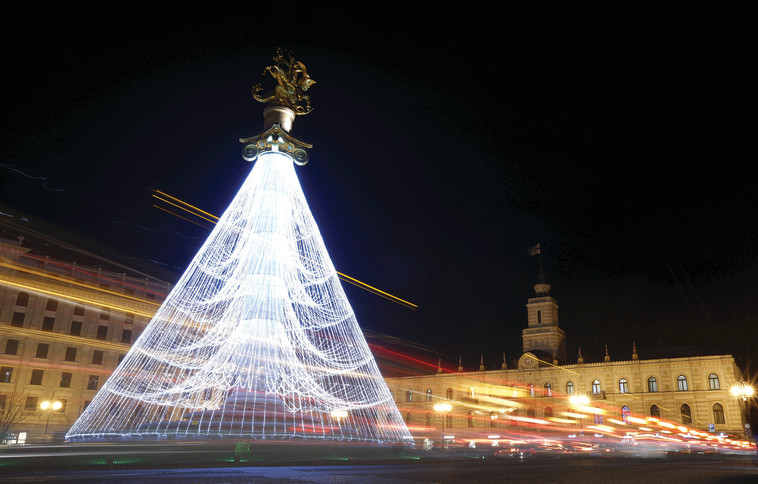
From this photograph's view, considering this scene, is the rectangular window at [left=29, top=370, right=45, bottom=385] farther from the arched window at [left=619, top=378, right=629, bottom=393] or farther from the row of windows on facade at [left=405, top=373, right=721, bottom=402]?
the arched window at [left=619, top=378, right=629, bottom=393]

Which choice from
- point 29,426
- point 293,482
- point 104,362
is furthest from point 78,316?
point 293,482

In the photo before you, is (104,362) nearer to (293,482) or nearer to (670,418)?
(293,482)

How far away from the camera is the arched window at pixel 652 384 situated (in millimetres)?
59688

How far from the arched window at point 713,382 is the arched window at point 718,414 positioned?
1.73 metres

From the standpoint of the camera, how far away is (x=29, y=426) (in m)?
40.5

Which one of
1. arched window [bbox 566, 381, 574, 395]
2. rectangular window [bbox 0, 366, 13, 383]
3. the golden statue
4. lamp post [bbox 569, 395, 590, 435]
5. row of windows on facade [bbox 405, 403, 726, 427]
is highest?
the golden statue

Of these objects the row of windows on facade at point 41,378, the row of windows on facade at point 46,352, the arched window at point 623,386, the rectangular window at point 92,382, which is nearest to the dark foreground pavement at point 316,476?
the row of windows on facade at point 41,378

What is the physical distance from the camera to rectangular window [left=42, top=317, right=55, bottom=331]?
45141 mm

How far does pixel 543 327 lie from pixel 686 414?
20083mm

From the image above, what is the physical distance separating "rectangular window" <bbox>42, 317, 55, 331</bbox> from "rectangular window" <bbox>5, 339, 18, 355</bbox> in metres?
2.57

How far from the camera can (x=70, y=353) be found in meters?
46.3

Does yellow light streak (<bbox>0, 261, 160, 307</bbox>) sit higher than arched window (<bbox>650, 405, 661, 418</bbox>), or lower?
higher

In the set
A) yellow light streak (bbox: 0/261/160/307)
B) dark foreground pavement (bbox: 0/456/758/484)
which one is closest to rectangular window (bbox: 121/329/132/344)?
yellow light streak (bbox: 0/261/160/307)

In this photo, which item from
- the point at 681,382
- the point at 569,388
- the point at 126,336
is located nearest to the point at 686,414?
the point at 681,382
